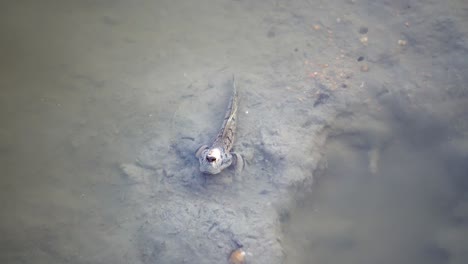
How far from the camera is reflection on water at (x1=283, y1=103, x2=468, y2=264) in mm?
3328

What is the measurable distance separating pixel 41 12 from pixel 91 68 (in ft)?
5.64

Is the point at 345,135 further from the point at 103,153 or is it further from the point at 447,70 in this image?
the point at 103,153

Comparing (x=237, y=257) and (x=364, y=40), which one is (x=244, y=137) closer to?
(x=237, y=257)

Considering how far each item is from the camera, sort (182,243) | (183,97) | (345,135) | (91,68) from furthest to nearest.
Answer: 1. (91,68)
2. (183,97)
3. (345,135)
4. (182,243)

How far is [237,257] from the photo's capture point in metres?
3.08

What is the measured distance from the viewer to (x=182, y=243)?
3227mm

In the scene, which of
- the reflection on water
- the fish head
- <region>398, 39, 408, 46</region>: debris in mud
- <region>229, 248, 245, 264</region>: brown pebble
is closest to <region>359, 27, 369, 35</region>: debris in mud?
<region>398, 39, 408, 46</region>: debris in mud

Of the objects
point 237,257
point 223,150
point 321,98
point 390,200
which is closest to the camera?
point 237,257

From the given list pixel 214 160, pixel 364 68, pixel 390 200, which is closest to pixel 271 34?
pixel 364 68

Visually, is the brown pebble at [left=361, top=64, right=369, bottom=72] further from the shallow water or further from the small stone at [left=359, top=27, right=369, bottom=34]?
the small stone at [left=359, top=27, right=369, bottom=34]

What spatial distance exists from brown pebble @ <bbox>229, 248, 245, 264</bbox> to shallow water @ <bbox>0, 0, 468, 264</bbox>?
74mm

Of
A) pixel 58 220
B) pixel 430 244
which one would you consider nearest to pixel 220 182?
pixel 58 220

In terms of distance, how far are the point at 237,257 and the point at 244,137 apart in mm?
1293

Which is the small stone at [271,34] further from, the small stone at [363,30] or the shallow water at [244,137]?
the small stone at [363,30]
